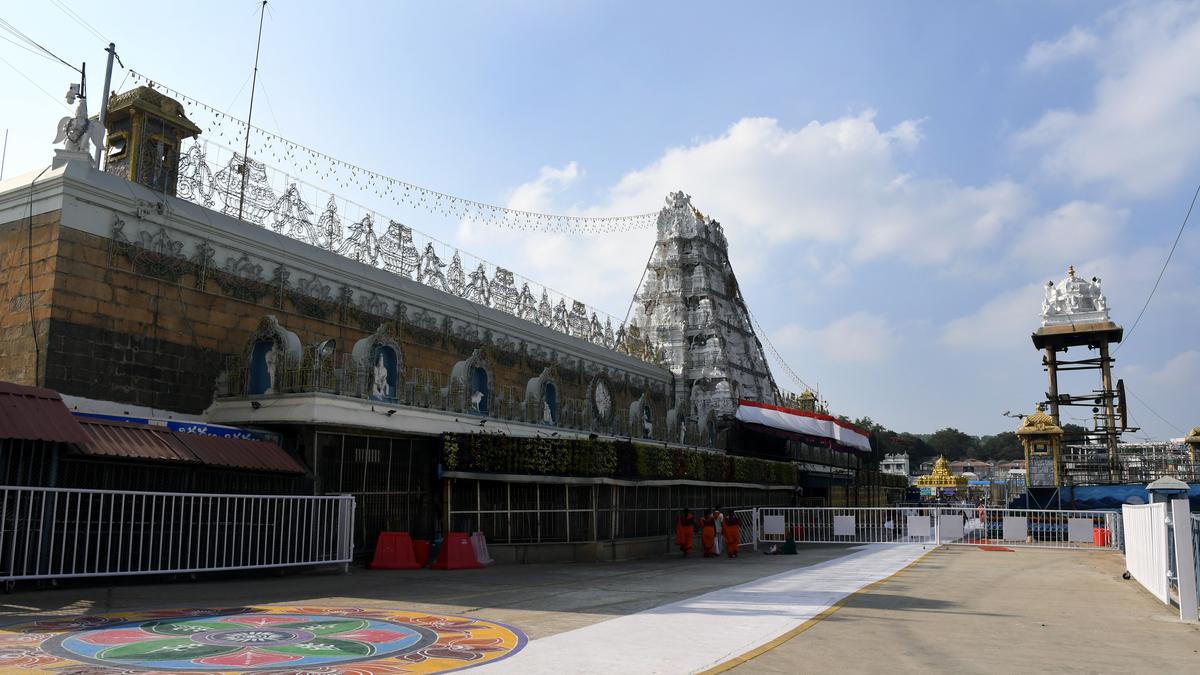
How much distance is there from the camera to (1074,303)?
164 feet

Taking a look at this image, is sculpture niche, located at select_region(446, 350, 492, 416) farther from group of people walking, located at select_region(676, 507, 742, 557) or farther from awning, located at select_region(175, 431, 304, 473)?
group of people walking, located at select_region(676, 507, 742, 557)

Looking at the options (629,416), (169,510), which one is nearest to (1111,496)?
(629,416)

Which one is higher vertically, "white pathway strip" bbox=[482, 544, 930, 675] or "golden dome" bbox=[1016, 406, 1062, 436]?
"golden dome" bbox=[1016, 406, 1062, 436]

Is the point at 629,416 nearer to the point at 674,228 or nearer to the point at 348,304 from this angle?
the point at 348,304

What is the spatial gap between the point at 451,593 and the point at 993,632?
7.83m

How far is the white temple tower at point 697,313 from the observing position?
157ft

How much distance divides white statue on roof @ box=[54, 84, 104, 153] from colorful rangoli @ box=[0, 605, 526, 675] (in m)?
11.4

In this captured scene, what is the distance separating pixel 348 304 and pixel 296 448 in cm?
636

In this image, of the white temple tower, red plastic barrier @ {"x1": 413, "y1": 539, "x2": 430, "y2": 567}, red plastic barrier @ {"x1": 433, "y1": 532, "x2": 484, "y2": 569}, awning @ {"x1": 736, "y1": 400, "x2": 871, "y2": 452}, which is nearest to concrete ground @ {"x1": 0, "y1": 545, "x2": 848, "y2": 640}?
red plastic barrier @ {"x1": 433, "y1": 532, "x2": 484, "y2": 569}

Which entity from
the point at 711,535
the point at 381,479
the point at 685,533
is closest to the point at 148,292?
the point at 381,479

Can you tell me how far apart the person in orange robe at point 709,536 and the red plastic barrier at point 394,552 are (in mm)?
9095

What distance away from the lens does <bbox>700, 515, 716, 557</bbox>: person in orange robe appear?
23688 millimetres

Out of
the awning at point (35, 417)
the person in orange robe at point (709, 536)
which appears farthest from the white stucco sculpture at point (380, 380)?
the person in orange robe at point (709, 536)

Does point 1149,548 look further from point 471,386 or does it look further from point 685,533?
point 471,386
